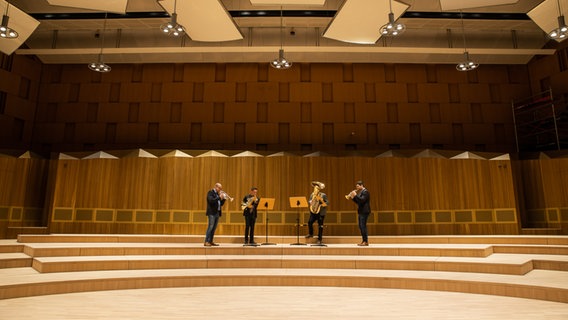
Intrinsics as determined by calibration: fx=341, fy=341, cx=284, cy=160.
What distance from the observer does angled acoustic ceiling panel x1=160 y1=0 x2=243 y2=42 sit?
7102 millimetres

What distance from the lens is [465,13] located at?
8.83 m

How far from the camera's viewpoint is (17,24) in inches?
305

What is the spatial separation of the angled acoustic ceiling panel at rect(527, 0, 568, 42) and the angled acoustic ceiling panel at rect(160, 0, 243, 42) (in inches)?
256

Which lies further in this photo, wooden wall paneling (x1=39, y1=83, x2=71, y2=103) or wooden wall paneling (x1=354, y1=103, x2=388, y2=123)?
wooden wall paneling (x1=39, y1=83, x2=71, y2=103)

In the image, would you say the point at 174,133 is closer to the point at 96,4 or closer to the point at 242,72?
the point at 242,72

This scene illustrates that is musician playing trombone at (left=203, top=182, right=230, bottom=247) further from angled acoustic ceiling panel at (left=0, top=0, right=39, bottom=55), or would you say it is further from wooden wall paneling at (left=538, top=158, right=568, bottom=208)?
wooden wall paneling at (left=538, top=158, right=568, bottom=208)

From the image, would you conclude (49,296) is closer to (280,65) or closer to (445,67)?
(280,65)

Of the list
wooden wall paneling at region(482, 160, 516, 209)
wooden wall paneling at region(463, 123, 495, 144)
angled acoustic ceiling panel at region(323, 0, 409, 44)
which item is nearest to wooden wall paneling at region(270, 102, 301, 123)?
angled acoustic ceiling panel at region(323, 0, 409, 44)

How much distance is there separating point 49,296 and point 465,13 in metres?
10.3

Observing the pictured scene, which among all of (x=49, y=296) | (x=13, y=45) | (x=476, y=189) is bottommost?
(x=49, y=296)

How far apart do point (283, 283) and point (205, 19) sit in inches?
235

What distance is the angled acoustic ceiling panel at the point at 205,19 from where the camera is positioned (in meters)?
7.10

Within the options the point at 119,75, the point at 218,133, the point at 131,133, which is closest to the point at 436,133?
the point at 218,133

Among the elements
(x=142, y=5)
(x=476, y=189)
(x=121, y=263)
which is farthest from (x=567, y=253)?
(x=142, y=5)
